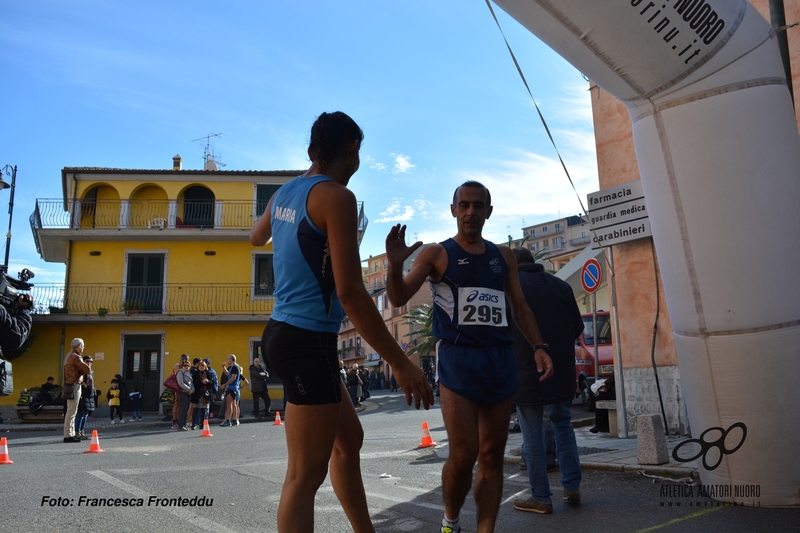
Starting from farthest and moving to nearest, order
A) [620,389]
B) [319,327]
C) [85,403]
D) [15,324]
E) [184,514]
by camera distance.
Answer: [85,403], [620,389], [184,514], [15,324], [319,327]

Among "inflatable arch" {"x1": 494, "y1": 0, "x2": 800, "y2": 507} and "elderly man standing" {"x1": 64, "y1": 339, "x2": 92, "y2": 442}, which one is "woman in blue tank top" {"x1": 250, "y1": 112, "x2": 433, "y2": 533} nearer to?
"inflatable arch" {"x1": 494, "y1": 0, "x2": 800, "y2": 507}

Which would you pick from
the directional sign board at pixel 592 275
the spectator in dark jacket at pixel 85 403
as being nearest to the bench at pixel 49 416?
the spectator in dark jacket at pixel 85 403

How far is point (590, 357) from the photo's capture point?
18.8 meters

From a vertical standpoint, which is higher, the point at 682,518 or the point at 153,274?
the point at 153,274

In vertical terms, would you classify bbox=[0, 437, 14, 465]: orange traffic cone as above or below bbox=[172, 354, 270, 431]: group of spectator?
below

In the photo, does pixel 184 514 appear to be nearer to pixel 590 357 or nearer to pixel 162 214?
pixel 590 357

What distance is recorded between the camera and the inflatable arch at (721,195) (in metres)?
4.51

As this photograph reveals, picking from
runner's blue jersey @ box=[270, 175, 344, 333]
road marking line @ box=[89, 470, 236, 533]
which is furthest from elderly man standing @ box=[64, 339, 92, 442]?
runner's blue jersey @ box=[270, 175, 344, 333]

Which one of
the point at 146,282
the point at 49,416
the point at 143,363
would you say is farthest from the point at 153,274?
the point at 49,416

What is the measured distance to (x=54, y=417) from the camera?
22.0 meters

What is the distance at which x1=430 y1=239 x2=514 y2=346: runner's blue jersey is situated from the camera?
12.7 feet

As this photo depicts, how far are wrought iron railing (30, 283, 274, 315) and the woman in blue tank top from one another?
2896 cm

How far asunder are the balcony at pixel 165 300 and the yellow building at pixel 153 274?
0.16 feet

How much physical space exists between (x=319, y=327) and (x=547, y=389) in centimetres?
280
